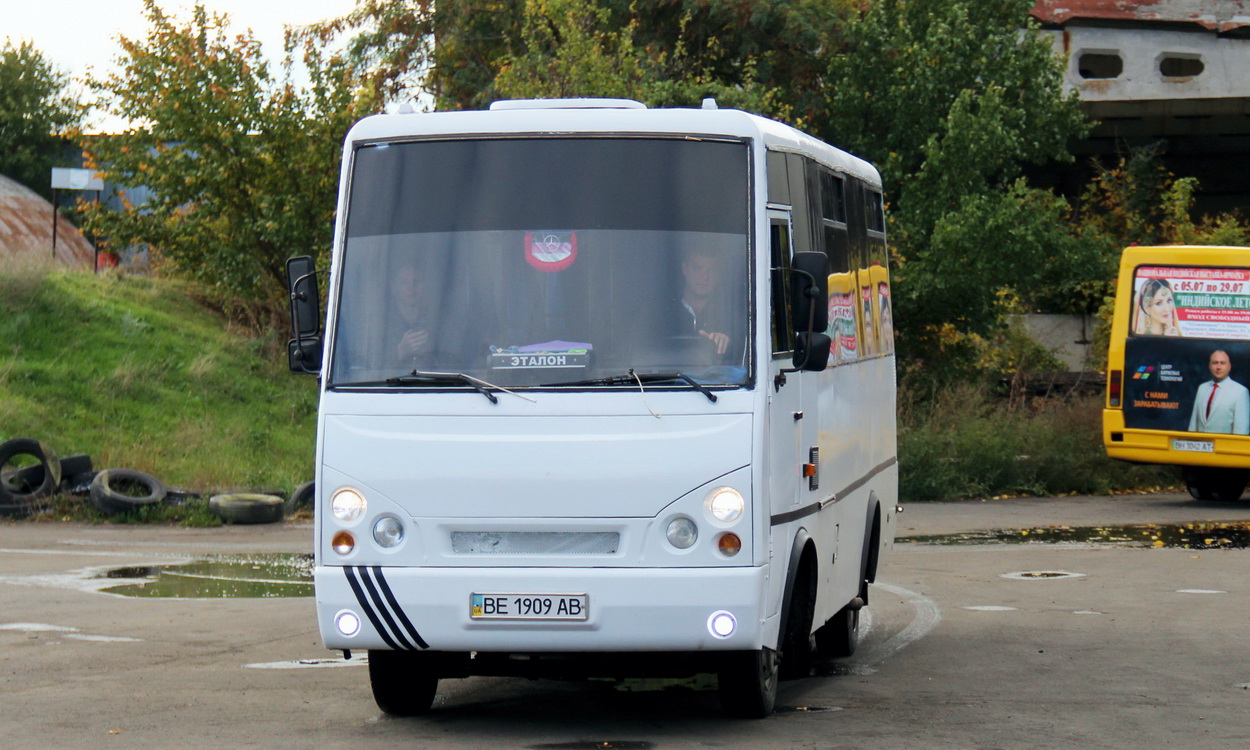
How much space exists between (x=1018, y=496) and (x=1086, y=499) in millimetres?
886

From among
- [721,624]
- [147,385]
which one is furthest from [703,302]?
[147,385]

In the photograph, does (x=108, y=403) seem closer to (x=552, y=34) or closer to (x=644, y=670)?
(x=552, y=34)

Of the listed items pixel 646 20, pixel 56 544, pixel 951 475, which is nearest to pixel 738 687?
pixel 56 544

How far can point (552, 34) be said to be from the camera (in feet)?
96.6

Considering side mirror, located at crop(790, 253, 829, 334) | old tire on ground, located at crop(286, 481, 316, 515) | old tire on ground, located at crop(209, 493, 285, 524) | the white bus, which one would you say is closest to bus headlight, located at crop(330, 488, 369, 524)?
the white bus

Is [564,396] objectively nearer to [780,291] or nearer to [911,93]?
[780,291]

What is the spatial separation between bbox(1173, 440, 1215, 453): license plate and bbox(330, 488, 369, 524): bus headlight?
1669 centimetres

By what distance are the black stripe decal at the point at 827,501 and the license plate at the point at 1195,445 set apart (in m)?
11.0

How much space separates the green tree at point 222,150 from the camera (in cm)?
2930

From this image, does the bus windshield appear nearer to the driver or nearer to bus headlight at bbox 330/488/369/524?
the driver

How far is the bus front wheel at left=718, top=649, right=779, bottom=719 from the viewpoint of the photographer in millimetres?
7828

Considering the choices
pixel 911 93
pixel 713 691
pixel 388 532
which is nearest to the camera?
pixel 388 532

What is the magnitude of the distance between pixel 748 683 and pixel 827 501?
4.64 ft

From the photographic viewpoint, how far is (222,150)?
29.6 m
